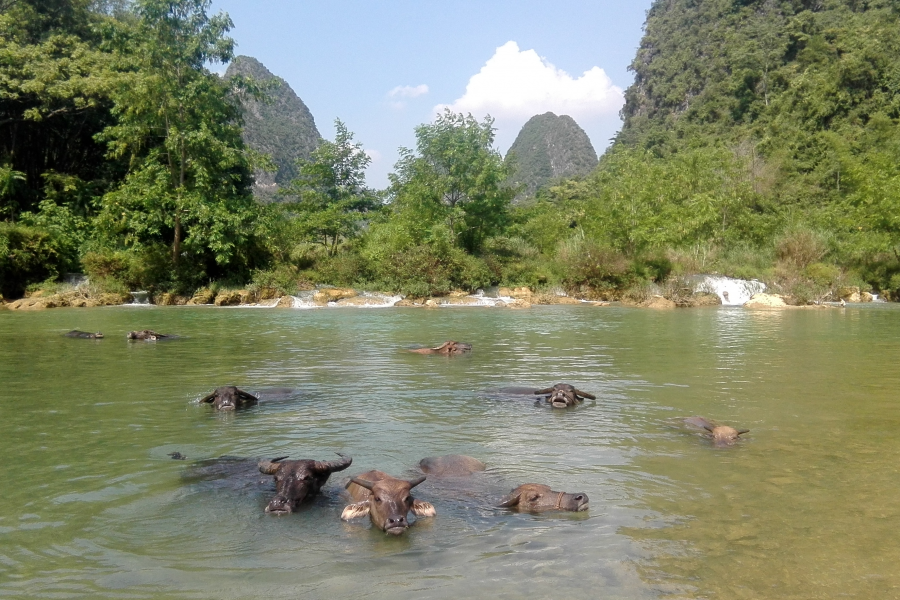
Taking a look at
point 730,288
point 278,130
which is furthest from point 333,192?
point 278,130

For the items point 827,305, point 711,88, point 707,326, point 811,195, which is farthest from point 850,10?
point 707,326

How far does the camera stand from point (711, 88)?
8250 cm

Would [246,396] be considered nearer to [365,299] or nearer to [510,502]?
[510,502]

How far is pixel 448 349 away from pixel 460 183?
25018mm

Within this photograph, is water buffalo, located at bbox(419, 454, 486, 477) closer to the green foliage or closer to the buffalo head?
the buffalo head

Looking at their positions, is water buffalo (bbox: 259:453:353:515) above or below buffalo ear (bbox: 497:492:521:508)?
above

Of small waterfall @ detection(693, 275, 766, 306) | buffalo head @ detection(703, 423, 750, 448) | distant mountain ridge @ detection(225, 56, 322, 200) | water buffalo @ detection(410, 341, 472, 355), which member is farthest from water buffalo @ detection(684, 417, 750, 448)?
distant mountain ridge @ detection(225, 56, 322, 200)

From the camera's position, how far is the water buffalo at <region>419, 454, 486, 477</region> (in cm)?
632

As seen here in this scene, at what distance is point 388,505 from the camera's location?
5.01m

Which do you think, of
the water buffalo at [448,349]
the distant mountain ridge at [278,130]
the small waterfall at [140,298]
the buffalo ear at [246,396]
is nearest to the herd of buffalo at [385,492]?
the buffalo ear at [246,396]

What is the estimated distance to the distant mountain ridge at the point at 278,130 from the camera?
376ft

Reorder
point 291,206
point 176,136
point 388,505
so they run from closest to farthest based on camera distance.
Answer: point 388,505
point 176,136
point 291,206

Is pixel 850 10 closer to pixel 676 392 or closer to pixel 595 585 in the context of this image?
pixel 676 392

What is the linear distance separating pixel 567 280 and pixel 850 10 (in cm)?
6646
